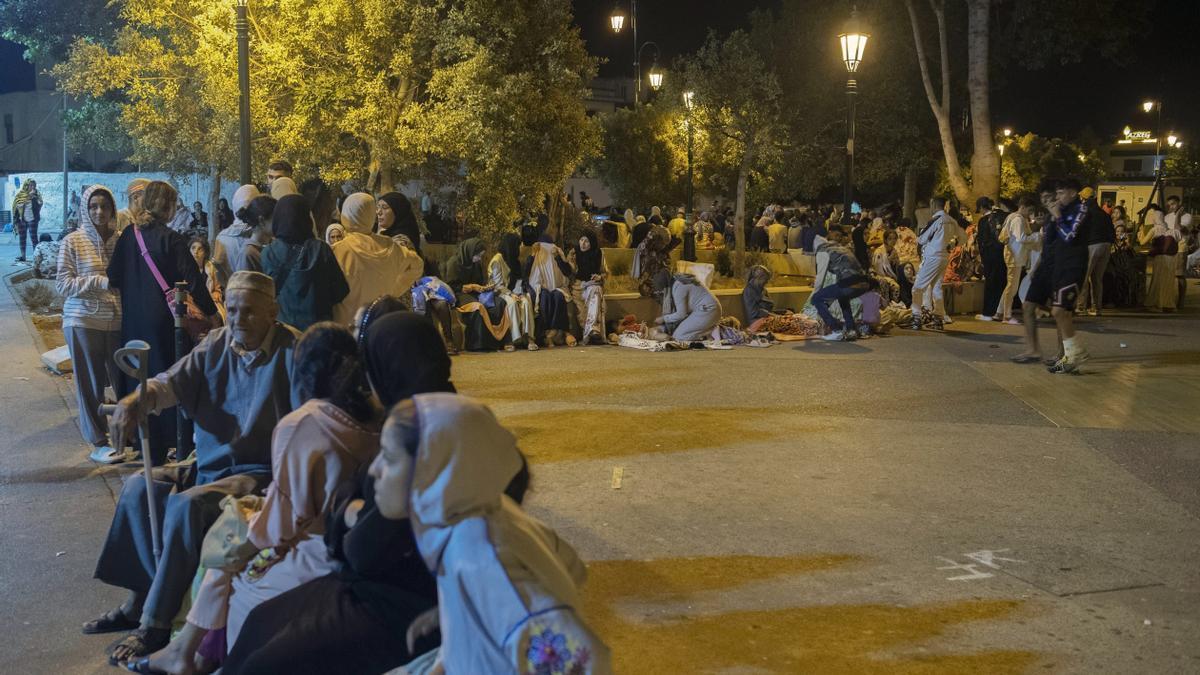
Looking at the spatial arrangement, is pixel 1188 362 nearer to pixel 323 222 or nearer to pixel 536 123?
pixel 536 123

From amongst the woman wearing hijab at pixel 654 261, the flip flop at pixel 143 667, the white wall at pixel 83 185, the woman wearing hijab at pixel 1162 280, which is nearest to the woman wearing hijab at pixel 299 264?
the flip flop at pixel 143 667

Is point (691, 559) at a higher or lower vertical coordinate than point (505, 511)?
lower

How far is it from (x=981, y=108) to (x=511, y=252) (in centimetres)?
1258

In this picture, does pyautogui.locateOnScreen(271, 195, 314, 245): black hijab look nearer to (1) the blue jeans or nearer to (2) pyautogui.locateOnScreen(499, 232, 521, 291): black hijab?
(2) pyautogui.locateOnScreen(499, 232, 521, 291): black hijab

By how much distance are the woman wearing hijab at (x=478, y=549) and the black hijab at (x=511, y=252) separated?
11.1 meters

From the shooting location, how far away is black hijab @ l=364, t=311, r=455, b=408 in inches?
137

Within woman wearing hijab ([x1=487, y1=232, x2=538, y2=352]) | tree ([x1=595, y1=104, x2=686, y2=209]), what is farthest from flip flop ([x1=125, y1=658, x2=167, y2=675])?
tree ([x1=595, y1=104, x2=686, y2=209])

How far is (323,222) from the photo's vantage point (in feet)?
25.7

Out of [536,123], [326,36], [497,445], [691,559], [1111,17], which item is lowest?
[691,559]

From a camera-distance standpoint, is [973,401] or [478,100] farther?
[478,100]

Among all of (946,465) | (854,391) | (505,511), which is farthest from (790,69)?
(505,511)

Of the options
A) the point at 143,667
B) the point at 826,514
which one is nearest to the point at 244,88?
the point at 826,514

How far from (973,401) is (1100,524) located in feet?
12.4

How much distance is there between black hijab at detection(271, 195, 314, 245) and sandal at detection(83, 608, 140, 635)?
2312 mm
